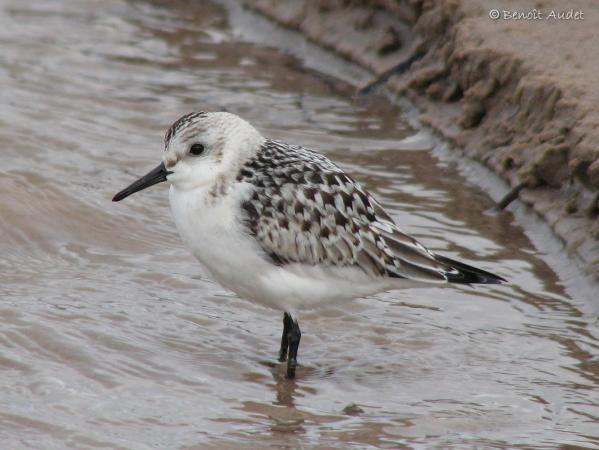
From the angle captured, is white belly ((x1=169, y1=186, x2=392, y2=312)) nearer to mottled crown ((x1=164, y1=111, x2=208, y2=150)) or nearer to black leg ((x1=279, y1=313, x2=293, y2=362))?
black leg ((x1=279, y1=313, x2=293, y2=362))

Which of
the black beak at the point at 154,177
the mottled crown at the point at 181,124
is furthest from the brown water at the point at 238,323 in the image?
the mottled crown at the point at 181,124

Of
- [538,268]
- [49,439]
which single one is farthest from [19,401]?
[538,268]

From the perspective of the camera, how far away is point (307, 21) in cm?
1244

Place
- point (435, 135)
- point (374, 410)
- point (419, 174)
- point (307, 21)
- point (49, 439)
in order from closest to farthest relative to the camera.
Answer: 1. point (49, 439)
2. point (374, 410)
3. point (419, 174)
4. point (435, 135)
5. point (307, 21)

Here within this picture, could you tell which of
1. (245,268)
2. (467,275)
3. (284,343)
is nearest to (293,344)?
(284,343)

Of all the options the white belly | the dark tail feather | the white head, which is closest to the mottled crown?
the white head

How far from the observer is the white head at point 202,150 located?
6.33 meters

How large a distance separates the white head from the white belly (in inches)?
3.9

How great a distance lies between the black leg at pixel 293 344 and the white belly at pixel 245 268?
15cm

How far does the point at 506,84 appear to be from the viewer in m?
9.20

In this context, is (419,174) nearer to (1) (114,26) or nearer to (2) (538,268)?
(2) (538,268)

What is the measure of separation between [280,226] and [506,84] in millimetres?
3571

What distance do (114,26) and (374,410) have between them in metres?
7.97

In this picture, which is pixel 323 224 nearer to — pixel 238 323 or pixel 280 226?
pixel 280 226
